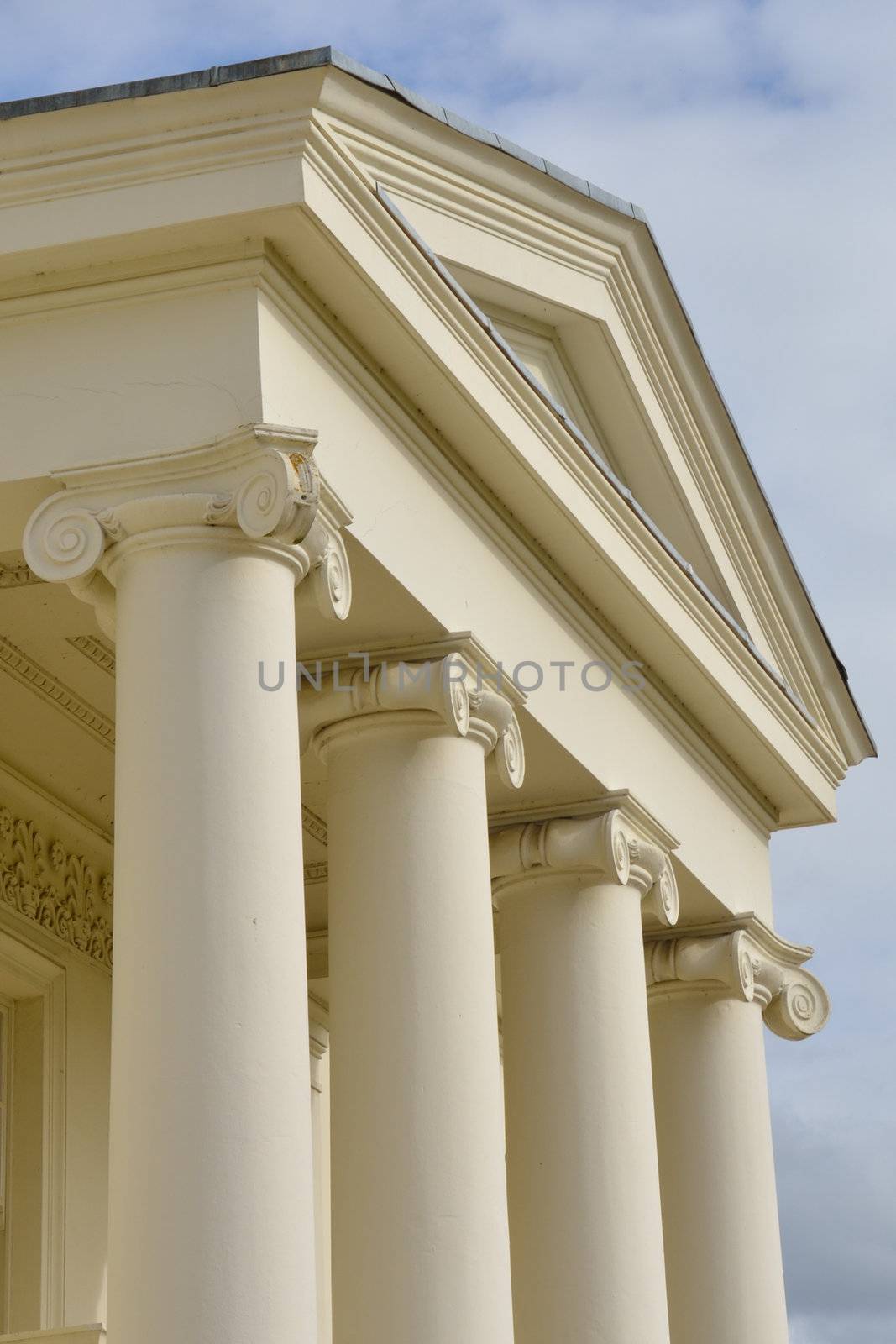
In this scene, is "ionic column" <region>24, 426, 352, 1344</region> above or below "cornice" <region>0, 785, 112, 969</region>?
below

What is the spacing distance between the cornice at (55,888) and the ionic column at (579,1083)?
191 inches

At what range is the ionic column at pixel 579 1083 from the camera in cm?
2141

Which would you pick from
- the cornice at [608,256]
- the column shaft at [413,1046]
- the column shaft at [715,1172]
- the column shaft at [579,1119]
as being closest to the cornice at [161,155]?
the cornice at [608,256]

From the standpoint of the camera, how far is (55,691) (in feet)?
73.5

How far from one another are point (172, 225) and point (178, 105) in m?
0.91

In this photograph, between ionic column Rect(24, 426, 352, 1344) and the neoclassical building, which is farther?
the neoclassical building

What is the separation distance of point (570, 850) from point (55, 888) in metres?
5.67

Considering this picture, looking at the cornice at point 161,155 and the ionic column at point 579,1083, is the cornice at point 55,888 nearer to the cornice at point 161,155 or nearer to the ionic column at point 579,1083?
the ionic column at point 579,1083

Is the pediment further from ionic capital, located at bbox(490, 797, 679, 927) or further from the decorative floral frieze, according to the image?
the decorative floral frieze

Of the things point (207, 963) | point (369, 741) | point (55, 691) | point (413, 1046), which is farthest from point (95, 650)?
point (207, 963)

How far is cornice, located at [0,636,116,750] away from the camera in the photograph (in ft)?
71.2

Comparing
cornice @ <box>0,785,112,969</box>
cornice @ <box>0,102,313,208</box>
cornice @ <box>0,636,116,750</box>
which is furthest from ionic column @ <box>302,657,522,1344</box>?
cornice @ <box>0,785,112,969</box>

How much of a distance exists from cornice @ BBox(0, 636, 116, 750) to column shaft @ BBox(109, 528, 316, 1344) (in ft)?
19.3

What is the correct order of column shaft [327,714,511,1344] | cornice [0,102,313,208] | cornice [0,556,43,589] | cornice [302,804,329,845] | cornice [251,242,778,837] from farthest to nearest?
cornice [302,804,329,845]
cornice [0,556,43,589]
column shaft [327,714,511,1344]
cornice [251,242,778,837]
cornice [0,102,313,208]
